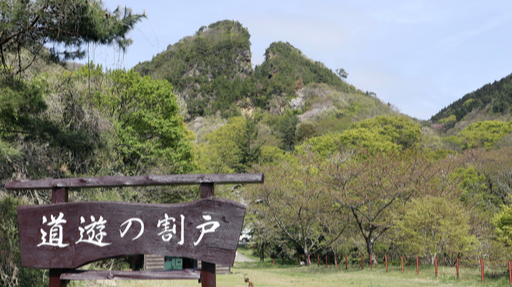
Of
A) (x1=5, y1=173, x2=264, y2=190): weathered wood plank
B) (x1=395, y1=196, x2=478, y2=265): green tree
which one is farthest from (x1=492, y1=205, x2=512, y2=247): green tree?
(x1=5, y1=173, x2=264, y2=190): weathered wood plank

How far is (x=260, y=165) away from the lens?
30266mm

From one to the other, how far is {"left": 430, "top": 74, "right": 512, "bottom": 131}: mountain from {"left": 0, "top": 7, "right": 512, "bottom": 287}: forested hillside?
1744mm

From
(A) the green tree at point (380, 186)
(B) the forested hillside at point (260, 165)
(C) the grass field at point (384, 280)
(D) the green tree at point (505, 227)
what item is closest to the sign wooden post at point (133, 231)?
(B) the forested hillside at point (260, 165)

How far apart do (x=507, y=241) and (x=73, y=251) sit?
1428 centimetres

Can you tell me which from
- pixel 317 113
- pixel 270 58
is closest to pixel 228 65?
pixel 270 58

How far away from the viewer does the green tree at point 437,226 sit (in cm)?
1725

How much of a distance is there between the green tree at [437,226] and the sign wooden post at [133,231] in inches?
611

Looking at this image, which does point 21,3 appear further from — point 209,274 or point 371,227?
point 371,227

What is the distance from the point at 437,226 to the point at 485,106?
58920mm

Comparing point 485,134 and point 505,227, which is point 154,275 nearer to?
point 505,227

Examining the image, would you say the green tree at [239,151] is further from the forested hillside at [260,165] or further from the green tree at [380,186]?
the green tree at [380,186]

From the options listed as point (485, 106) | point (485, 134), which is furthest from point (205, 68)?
point (485, 134)

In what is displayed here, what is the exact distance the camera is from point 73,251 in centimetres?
417

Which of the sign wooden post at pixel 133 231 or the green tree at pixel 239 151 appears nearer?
the sign wooden post at pixel 133 231
